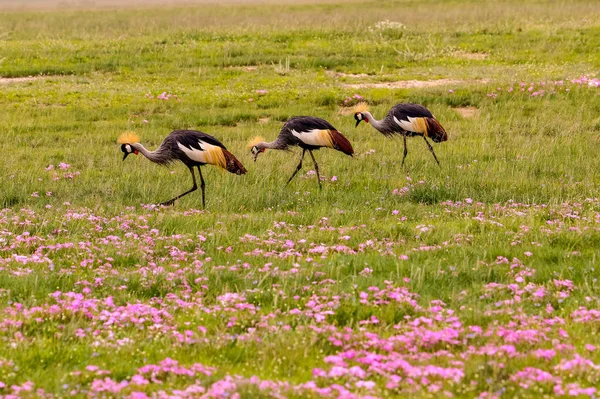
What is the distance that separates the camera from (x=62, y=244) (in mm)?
8859

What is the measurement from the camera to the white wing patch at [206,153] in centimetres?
1165

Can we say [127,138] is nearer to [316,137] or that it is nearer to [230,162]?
[230,162]

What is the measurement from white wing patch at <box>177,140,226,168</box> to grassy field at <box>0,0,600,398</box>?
0.63 m

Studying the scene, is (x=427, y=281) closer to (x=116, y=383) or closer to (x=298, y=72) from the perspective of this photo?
(x=116, y=383)

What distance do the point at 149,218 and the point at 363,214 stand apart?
2.77m

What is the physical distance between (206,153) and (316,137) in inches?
78.3

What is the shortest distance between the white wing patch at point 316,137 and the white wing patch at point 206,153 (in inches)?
65.4

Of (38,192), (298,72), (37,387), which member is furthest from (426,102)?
(37,387)

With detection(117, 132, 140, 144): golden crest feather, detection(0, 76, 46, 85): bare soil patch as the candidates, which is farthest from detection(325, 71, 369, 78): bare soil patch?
detection(117, 132, 140, 144): golden crest feather

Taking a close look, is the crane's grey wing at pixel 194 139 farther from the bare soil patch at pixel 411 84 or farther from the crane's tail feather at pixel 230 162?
the bare soil patch at pixel 411 84

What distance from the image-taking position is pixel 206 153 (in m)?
→ 11.6

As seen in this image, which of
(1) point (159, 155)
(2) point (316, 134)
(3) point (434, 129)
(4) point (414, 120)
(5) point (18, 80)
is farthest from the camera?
(5) point (18, 80)

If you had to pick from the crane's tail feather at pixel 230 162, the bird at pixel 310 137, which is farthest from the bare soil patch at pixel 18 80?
the crane's tail feather at pixel 230 162

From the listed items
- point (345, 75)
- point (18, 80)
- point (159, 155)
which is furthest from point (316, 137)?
point (18, 80)
